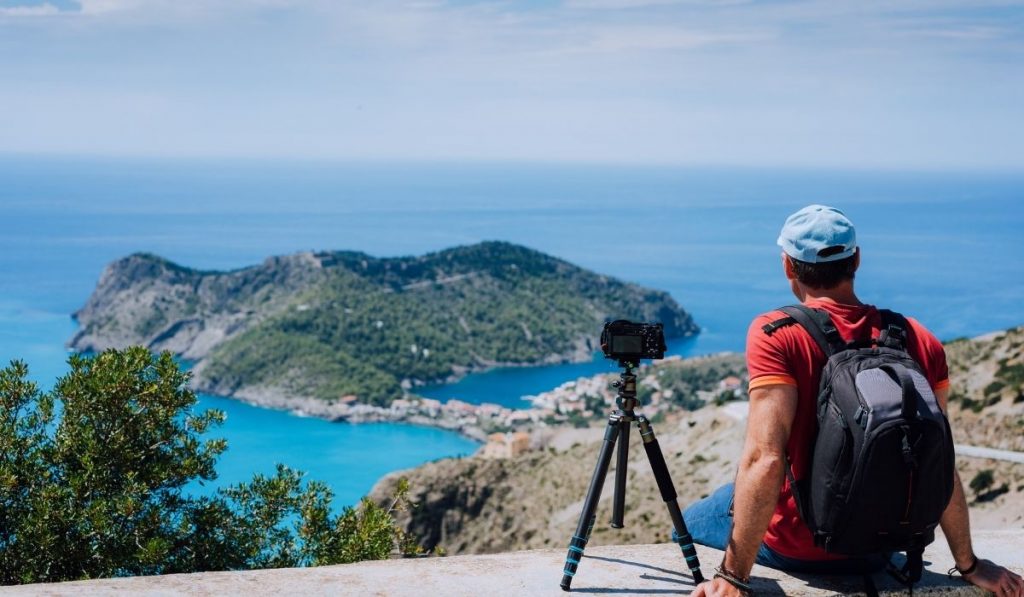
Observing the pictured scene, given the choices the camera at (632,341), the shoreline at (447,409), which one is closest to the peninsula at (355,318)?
the shoreline at (447,409)

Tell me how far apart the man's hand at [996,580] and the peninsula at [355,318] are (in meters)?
65.7

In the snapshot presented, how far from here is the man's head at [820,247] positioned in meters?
2.65

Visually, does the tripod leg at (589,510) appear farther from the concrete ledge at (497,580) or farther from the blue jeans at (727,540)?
the blue jeans at (727,540)

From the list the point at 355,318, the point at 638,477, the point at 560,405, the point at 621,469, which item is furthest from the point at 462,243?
the point at 621,469

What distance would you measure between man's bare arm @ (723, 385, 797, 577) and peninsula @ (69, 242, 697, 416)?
65.9m

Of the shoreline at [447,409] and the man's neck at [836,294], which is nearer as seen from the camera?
the man's neck at [836,294]

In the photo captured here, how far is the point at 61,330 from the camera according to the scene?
3307 inches

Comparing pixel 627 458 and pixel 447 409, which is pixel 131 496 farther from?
pixel 447 409

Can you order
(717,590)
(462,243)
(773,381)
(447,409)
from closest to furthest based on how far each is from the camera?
1. (773,381)
2. (717,590)
3. (447,409)
4. (462,243)

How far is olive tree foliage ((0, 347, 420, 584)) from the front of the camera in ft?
15.1

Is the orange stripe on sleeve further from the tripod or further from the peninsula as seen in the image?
the peninsula

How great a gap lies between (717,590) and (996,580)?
1.03 m

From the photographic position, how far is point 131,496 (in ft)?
15.6

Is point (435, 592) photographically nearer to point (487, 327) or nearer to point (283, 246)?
point (487, 327)
